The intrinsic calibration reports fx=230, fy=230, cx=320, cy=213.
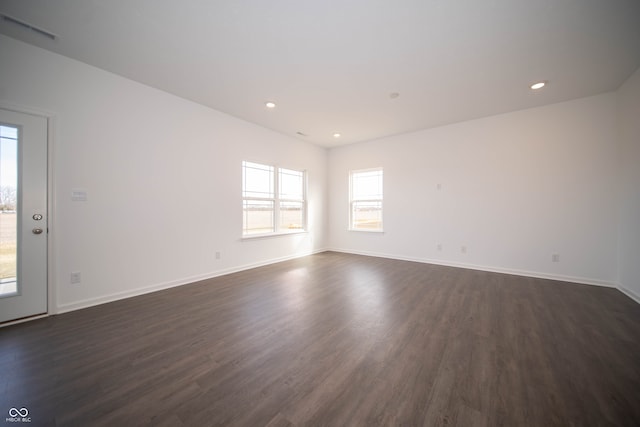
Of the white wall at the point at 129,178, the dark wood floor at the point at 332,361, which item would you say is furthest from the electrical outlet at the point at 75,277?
the dark wood floor at the point at 332,361

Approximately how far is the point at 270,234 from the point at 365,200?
2.57 m

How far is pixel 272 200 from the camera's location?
510 centimetres

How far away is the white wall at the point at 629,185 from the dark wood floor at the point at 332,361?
36 centimetres

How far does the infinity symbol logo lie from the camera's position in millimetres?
1292

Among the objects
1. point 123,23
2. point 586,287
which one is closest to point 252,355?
point 123,23

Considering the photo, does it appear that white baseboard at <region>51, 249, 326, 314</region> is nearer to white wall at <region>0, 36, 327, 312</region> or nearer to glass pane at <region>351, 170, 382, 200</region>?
white wall at <region>0, 36, 327, 312</region>

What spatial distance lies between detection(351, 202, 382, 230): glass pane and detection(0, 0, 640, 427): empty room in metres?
1.23

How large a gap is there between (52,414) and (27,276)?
193cm

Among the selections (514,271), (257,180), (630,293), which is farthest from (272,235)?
(630,293)

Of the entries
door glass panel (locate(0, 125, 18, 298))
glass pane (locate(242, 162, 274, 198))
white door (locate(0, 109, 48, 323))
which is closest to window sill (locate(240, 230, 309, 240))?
glass pane (locate(242, 162, 274, 198))

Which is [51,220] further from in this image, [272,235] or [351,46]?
[351,46]

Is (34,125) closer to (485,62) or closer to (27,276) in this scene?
(27,276)

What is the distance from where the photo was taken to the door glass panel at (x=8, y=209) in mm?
2281

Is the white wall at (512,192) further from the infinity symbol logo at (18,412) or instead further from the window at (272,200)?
the infinity symbol logo at (18,412)
